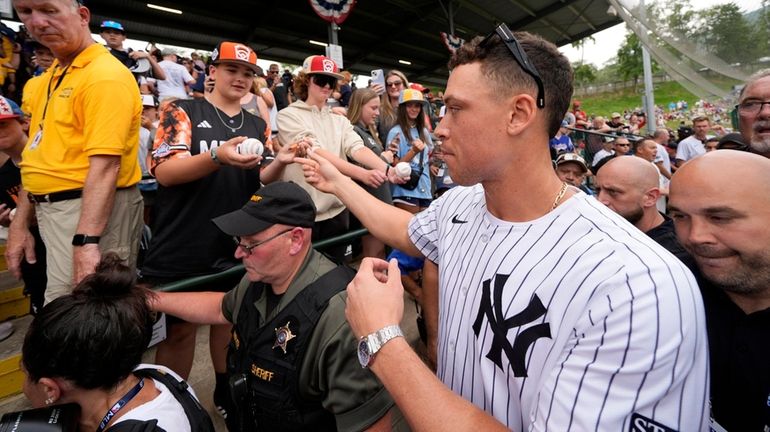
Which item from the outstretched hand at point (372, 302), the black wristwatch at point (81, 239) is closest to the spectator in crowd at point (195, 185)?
the black wristwatch at point (81, 239)

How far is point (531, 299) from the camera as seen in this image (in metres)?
1.06

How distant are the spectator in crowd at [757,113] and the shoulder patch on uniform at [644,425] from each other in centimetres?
313

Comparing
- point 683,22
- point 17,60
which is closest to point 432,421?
point 683,22

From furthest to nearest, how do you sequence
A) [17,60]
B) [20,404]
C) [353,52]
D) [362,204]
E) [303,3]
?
[353,52]
[303,3]
[17,60]
[20,404]
[362,204]

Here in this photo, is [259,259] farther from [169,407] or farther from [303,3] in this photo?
[303,3]

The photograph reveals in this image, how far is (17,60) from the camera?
5.75m

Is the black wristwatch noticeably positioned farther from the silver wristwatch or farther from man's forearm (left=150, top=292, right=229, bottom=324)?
the silver wristwatch

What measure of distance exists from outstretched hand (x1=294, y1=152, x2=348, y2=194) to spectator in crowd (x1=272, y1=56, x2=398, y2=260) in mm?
654

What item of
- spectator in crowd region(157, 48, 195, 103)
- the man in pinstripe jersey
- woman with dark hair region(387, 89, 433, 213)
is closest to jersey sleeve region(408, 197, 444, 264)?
the man in pinstripe jersey

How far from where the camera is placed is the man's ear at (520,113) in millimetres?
1178

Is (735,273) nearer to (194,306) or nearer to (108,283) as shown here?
(108,283)

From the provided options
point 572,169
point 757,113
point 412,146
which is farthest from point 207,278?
point 572,169

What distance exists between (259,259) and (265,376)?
542 millimetres

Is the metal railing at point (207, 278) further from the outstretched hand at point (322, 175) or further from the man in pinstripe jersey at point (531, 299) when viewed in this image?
the man in pinstripe jersey at point (531, 299)
